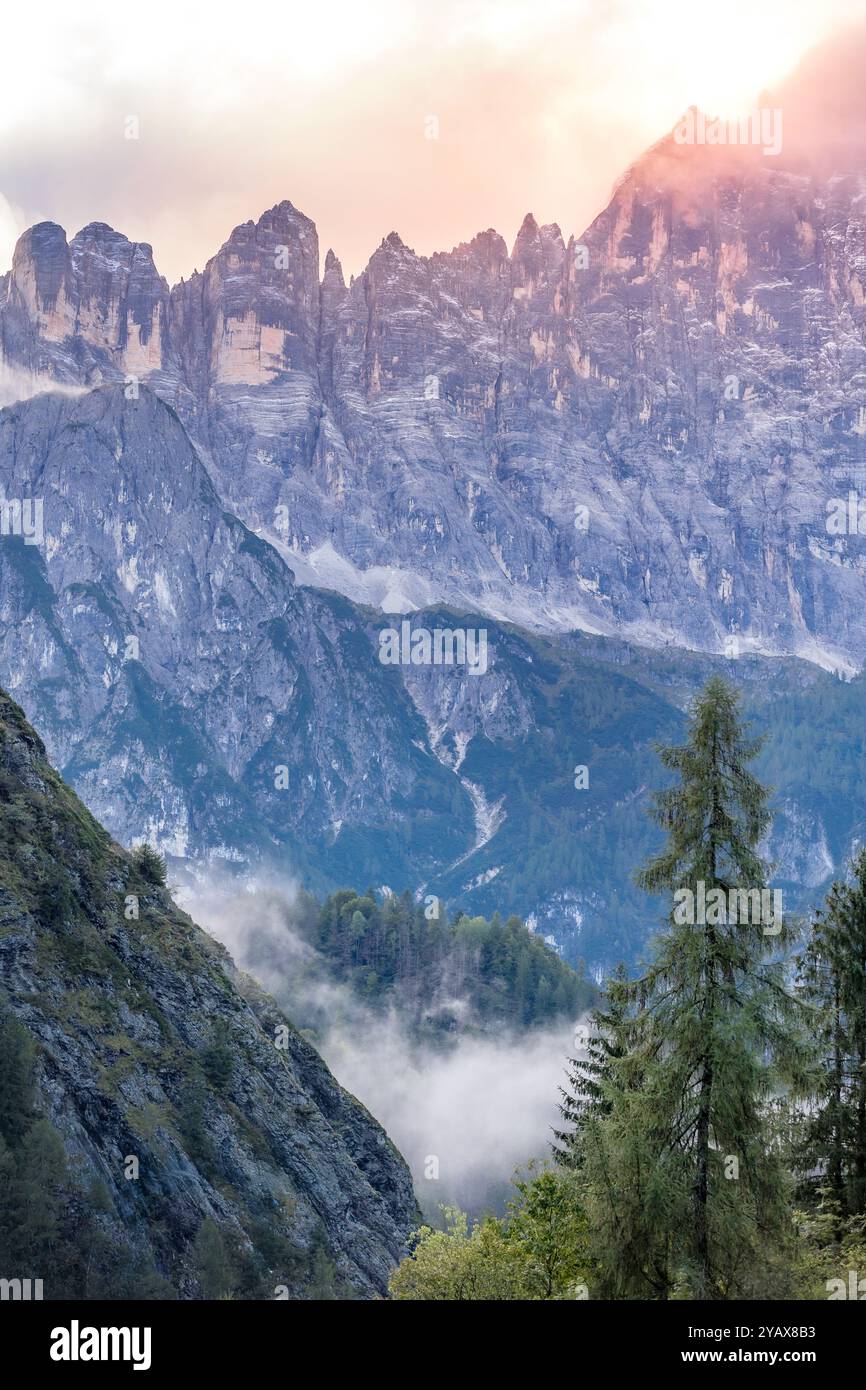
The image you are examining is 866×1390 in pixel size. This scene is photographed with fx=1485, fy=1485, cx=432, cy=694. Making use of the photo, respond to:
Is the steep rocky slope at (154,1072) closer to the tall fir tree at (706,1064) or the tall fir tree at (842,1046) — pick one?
the tall fir tree at (842,1046)

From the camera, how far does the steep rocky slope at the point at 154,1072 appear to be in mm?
77750

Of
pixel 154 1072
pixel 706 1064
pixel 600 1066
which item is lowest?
pixel 706 1064

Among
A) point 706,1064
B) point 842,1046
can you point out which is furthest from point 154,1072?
point 706,1064

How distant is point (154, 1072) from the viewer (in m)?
85.5

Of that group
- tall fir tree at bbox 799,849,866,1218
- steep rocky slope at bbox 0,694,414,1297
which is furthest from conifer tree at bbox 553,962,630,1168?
steep rocky slope at bbox 0,694,414,1297

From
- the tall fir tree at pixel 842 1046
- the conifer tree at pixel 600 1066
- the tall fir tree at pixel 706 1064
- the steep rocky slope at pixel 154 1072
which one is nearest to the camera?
the tall fir tree at pixel 706 1064

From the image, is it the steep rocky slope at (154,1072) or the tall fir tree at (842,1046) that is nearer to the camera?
the tall fir tree at (842,1046)

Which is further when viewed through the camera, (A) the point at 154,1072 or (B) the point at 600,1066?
(A) the point at 154,1072

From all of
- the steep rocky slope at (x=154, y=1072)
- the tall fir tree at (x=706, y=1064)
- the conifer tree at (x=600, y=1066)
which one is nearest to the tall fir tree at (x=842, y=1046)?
the conifer tree at (x=600, y=1066)

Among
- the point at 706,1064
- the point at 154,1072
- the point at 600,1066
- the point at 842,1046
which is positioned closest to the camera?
the point at 706,1064

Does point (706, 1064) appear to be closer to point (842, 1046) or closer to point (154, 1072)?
point (842, 1046)

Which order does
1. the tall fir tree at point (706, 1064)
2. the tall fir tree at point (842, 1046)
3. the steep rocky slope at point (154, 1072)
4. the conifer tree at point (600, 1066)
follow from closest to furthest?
the tall fir tree at point (706, 1064), the conifer tree at point (600, 1066), the tall fir tree at point (842, 1046), the steep rocky slope at point (154, 1072)

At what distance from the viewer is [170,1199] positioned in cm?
7906
